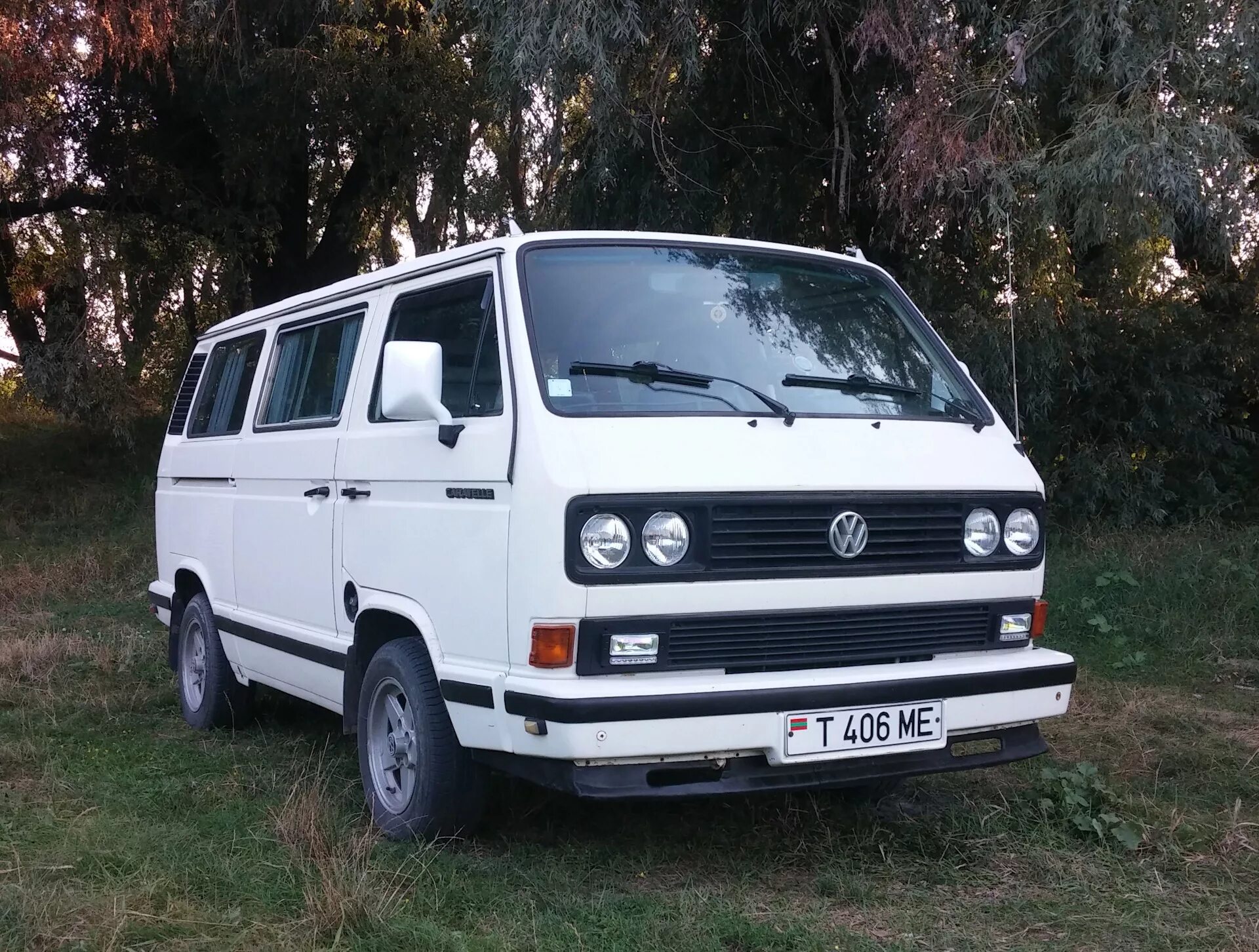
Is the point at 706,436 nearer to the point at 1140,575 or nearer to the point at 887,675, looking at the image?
the point at 887,675

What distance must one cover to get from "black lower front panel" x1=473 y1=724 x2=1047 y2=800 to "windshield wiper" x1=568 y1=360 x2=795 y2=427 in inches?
44.6

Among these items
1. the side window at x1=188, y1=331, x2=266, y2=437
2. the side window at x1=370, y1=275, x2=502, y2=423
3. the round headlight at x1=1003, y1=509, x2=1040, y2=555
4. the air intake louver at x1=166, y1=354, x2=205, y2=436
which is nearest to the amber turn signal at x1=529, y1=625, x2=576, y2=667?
the side window at x1=370, y1=275, x2=502, y2=423

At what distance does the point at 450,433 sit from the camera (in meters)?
4.36

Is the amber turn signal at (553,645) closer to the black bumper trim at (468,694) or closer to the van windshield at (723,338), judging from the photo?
the black bumper trim at (468,694)

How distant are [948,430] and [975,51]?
563 cm

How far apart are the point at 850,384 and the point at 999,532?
0.76 meters

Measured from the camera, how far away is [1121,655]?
7.59 meters

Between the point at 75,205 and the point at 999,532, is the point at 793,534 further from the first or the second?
the point at 75,205

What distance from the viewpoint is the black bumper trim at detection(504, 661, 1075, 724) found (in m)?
3.72

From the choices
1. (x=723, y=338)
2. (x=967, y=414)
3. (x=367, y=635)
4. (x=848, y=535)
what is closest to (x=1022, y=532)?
(x=967, y=414)

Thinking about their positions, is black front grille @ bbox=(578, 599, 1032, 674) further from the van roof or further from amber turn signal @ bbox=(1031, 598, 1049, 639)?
the van roof

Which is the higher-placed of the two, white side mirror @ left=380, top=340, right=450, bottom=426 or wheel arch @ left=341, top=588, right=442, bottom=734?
white side mirror @ left=380, top=340, right=450, bottom=426

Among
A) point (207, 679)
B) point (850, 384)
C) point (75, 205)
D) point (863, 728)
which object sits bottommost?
point (207, 679)

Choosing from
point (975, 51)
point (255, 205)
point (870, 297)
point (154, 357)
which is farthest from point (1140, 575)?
point (154, 357)
